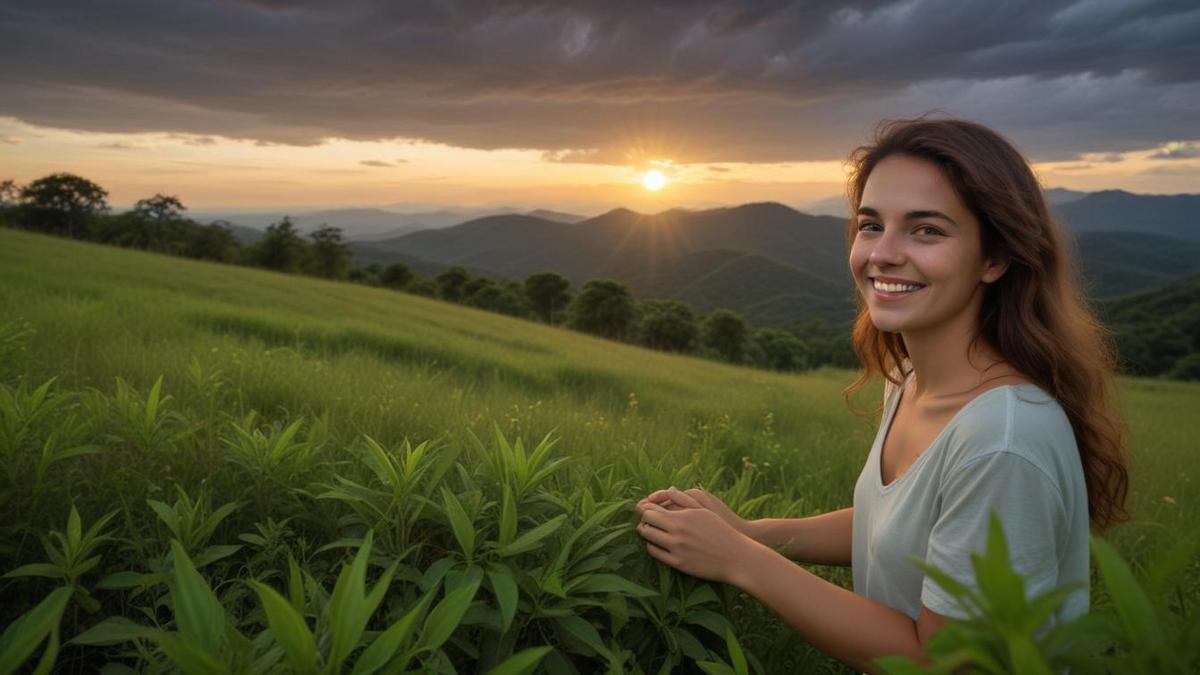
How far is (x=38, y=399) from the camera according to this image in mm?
2359

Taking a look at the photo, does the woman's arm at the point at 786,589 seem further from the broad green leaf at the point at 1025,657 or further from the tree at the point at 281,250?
the tree at the point at 281,250

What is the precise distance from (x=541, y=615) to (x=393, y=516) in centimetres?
53

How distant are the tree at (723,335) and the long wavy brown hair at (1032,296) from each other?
71.5 metres

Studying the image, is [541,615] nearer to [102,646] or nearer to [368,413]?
[102,646]

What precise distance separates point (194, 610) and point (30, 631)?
0.67ft

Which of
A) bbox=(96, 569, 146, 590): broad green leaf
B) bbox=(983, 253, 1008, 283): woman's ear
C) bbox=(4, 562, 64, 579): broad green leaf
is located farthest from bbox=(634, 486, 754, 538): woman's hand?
bbox=(4, 562, 64, 579): broad green leaf

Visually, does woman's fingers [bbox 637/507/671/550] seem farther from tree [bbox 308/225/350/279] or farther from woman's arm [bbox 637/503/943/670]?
tree [bbox 308/225/350/279]

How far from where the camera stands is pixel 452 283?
263 feet

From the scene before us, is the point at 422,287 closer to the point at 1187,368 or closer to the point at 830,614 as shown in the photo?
the point at 1187,368

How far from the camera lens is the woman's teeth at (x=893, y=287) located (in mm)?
2080

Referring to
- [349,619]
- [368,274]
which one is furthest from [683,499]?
[368,274]

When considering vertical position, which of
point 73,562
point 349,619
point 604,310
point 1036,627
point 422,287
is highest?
point 1036,627

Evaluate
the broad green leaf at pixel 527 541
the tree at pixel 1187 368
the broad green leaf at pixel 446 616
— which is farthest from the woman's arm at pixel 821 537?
the tree at pixel 1187 368

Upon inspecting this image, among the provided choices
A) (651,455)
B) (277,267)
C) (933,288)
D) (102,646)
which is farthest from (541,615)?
(277,267)
